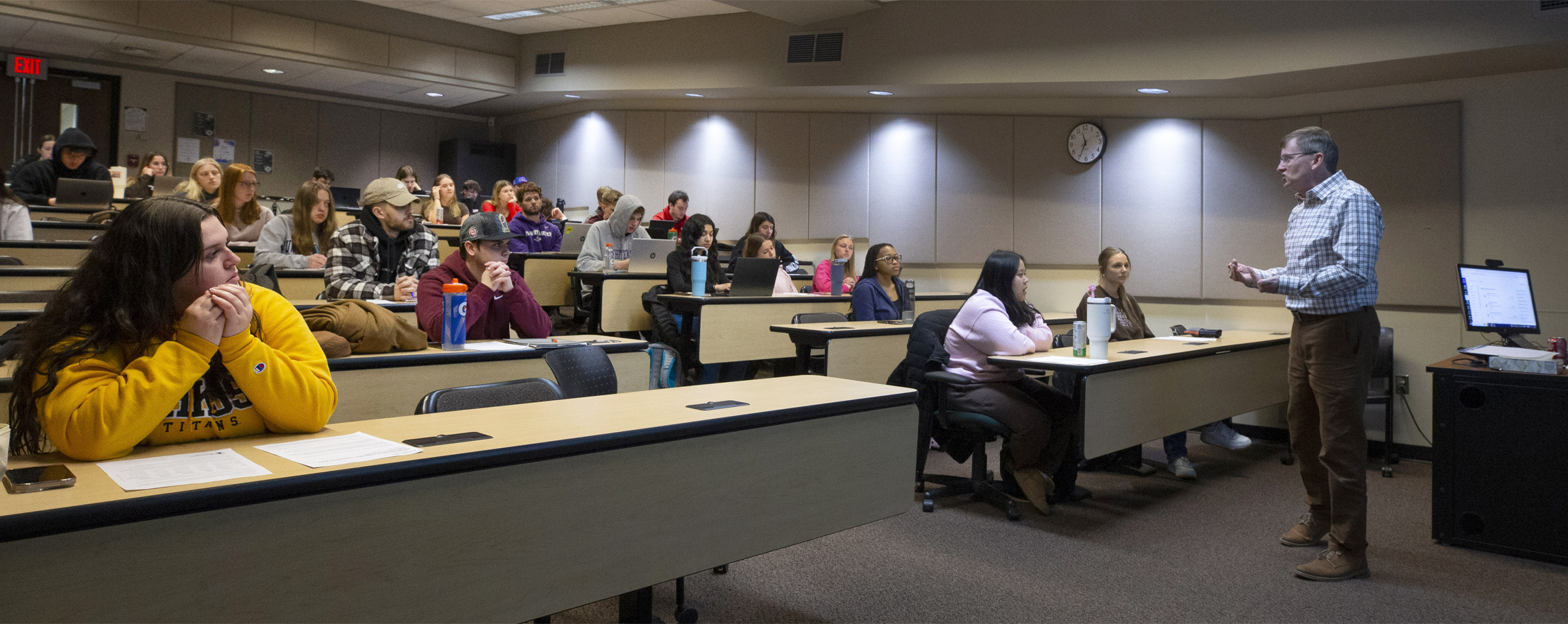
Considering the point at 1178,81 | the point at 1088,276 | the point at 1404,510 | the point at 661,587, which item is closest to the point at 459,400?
the point at 661,587

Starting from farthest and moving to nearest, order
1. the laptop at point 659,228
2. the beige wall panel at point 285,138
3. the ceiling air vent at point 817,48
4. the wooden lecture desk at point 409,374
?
1. the beige wall panel at point 285,138
2. the ceiling air vent at point 817,48
3. the laptop at point 659,228
4. the wooden lecture desk at point 409,374

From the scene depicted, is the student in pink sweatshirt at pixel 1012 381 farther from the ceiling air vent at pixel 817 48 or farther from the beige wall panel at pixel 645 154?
the beige wall panel at pixel 645 154

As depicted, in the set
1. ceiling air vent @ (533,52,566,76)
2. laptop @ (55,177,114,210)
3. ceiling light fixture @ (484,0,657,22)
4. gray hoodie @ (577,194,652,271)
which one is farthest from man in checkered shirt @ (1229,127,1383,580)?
ceiling air vent @ (533,52,566,76)

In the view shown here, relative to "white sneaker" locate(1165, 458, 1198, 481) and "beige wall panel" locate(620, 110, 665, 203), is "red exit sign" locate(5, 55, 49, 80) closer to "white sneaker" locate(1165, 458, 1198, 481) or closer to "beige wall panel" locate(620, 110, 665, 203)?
"beige wall panel" locate(620, 110, 665, 203)

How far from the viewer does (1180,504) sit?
162 inches

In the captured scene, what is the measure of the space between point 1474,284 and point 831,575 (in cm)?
326

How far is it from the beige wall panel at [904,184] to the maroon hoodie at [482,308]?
15.7 feet

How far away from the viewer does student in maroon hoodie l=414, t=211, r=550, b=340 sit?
10.4 ft

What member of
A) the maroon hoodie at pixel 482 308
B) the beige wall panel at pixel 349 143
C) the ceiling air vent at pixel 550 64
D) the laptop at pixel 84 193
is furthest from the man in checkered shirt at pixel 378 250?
the beige wall panel at pixel 349 143

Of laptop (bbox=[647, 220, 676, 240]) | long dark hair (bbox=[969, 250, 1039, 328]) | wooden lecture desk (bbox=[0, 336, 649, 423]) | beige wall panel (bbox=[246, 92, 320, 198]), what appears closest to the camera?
wooden lecture desk (bbox=[0, 336, 649, 423])

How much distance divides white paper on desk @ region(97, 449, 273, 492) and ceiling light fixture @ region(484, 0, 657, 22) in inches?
268

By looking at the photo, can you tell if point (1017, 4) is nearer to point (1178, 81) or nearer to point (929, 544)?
point (1178, 81)

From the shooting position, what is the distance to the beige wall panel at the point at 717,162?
8625 mm

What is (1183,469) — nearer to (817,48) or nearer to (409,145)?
(817,48)
